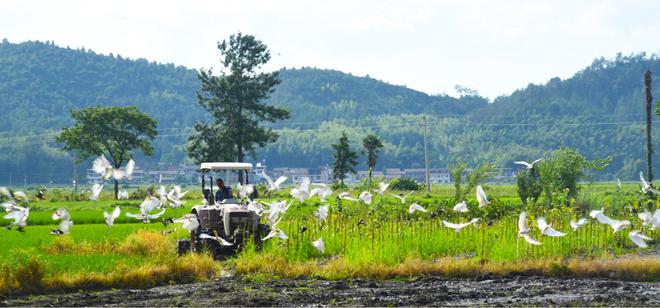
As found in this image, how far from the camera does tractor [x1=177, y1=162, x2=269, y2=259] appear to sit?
646 inches

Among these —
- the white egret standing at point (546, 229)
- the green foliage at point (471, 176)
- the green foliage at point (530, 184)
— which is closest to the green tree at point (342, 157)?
the green foliage at point (530, 184)

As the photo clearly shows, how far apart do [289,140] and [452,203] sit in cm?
13008

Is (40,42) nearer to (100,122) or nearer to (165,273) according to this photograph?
(100,122)

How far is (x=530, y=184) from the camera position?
2953 cm

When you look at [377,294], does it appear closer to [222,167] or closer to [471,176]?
[222,167]

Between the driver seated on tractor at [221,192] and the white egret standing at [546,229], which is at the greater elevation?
the driver seated on tractor at [221,192]

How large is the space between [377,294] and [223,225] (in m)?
6.27

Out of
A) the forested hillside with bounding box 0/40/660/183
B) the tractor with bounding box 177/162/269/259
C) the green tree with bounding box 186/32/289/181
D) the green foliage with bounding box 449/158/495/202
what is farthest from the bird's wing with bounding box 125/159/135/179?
the forested hillside with bounding box 0/40/660/183

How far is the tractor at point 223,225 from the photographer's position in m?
16.4

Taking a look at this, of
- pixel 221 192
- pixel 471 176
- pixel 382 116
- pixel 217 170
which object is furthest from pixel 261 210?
pixel 382 116

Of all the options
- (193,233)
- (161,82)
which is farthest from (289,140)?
(193,233)

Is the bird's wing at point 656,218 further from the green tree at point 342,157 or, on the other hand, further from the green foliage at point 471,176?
the green tree at point 342,157

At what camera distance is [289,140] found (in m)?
158

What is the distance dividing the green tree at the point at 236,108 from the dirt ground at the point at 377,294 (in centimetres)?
4779
